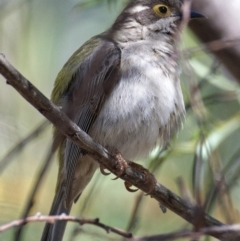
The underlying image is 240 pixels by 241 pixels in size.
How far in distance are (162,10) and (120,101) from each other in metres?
1.14

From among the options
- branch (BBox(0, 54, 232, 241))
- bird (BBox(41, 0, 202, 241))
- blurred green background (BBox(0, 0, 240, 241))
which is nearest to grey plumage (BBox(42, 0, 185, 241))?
bird (BBox(41, 0, 202, 241))

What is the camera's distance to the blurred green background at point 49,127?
15.3ft

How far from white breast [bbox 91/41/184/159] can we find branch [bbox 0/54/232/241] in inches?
13.2

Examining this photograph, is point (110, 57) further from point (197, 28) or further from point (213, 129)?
point (213, 129)

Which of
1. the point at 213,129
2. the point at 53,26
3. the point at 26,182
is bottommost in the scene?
the point at 26,182

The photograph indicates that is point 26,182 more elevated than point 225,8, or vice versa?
point 225,8

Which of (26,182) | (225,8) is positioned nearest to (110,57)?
(225,8)

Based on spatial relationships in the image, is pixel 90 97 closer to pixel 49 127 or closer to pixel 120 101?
pixel 120 101

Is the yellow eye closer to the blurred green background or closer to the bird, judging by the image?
the bird

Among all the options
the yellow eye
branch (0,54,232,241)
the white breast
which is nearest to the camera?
branch (0,54,232,241)

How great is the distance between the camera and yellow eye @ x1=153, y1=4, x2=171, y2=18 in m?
4.89

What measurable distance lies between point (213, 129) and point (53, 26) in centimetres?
337

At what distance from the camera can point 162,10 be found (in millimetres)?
4922

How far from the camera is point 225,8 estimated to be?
4094 millimetres
